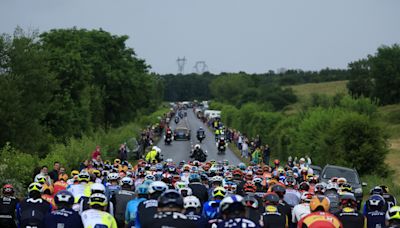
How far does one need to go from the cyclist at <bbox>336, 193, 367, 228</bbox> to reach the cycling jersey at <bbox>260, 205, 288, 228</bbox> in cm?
93

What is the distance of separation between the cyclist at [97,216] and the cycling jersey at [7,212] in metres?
3.54

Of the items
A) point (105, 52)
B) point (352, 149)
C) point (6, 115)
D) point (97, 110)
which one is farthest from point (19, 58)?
point (105, 52)

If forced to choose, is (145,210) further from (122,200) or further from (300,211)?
(122,200)

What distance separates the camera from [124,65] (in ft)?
250

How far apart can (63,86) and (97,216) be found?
45.1 m

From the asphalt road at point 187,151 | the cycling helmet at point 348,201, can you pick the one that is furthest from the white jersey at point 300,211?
the asphalt road at point 187,151

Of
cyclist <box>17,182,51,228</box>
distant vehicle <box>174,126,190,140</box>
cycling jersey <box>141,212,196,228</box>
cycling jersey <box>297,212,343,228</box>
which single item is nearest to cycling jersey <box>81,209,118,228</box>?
cyclist <box>17,182,51,228</box>

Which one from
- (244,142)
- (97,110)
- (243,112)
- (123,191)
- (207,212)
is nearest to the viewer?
(207,212)

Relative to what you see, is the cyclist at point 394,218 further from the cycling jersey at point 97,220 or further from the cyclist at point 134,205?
the cyclist at point 134,205

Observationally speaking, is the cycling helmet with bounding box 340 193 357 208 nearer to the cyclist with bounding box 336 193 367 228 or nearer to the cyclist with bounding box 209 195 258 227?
the cyclist with bounding box 336 193 367 228

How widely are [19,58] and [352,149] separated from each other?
18311 millimetres

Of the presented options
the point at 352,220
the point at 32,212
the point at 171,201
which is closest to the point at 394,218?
Result: the point at 352,220

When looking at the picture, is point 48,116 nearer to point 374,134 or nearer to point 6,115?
point 6,115

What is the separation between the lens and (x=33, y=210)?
1068 cm
